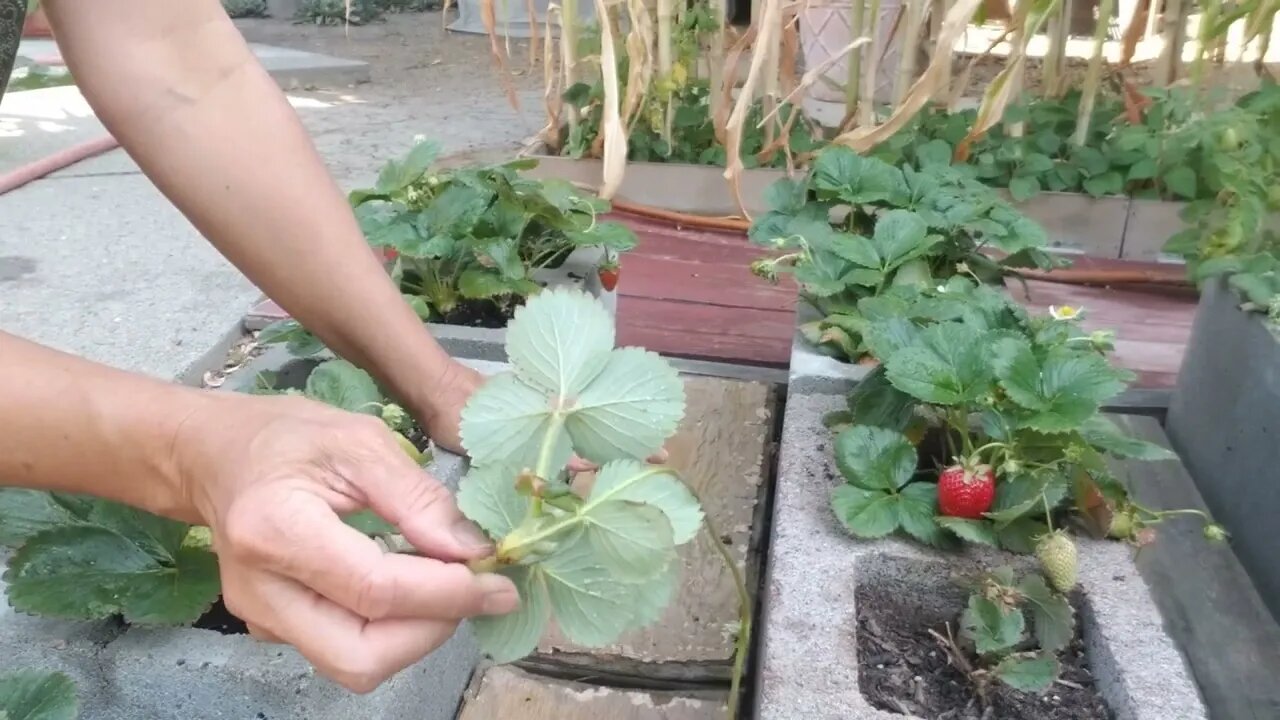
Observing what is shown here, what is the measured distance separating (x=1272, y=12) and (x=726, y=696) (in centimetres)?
154

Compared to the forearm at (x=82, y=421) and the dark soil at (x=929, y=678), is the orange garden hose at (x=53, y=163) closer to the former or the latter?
the forearm at (x=82, y=421)

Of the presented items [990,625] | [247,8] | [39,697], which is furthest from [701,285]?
[247,8]

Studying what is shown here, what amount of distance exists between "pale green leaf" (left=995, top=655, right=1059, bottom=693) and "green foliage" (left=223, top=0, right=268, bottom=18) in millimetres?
6243

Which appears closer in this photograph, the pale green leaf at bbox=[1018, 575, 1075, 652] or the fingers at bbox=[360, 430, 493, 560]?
the fingers at bbox=[360, 430, 493, 560]

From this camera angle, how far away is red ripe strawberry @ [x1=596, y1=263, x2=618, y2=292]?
137cm

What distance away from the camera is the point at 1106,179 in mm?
2117

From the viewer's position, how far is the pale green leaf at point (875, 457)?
875mm

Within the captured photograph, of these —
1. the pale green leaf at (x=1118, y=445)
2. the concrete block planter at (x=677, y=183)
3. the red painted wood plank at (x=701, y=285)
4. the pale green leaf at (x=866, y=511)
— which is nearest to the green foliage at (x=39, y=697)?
the pale green leaf at (x=866, y=511)

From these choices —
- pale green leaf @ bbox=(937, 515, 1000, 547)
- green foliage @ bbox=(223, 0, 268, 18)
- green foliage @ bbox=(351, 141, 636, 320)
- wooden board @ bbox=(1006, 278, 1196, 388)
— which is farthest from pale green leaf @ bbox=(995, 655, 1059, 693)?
green foliage @ bbox=(223, 0, 268, 18)

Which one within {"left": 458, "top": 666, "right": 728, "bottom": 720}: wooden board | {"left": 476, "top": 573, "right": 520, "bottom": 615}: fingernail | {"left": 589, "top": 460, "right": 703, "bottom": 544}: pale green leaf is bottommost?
{"left": 458, "top": 666, "right": 728, "bottom": 720}: wooden board

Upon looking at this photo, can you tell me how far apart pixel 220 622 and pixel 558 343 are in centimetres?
42

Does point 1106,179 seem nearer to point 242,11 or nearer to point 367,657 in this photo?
point 367,657

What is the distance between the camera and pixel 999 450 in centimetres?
88

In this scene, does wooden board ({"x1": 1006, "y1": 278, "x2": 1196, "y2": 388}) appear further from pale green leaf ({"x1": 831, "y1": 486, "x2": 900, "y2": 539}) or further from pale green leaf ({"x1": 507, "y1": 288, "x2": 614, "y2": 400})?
pale green leaf ({"x1": 507, "y1": 288, "x2": 614, "y2": 400})
